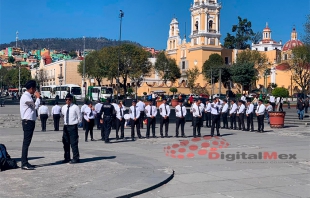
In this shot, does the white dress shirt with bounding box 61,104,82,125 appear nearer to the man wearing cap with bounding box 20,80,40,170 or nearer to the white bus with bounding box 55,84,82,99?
the man wearing cap with bounding box 20,80,40,170

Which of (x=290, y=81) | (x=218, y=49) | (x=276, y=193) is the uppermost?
(x=218, y=49)

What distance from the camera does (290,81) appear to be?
8406cm

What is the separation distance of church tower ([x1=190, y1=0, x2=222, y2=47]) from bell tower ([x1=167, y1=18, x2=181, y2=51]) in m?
7.09

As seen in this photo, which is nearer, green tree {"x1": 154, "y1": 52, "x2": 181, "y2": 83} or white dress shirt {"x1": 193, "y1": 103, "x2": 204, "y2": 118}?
white dress shirt {"x1": 193, "y1": 103, "x2": 204, "y2": 118}

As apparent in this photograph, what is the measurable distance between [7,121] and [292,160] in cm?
1785

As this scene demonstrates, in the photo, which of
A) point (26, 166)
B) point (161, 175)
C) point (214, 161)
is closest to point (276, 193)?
point (161, 175)

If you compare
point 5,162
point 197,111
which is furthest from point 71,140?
point 197,111

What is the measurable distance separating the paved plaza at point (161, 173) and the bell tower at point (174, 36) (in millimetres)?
81385

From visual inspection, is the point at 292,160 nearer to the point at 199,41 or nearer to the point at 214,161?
the point at 214,161

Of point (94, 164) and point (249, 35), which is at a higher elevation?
point (249, 35)

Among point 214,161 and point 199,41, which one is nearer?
point 214,161

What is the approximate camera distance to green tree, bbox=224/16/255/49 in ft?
358

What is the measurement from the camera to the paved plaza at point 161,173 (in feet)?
30.1

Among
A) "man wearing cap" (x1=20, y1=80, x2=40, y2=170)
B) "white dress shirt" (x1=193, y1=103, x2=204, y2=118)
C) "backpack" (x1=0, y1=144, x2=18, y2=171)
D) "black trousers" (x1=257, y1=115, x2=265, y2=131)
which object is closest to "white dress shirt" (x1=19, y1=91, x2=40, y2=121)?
"man wearing cap" (x1=20, y1=80, x2=40, y2=170)
